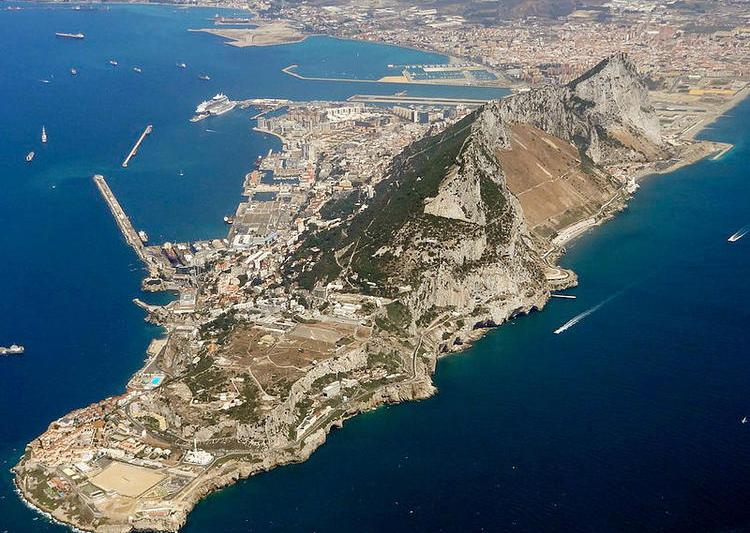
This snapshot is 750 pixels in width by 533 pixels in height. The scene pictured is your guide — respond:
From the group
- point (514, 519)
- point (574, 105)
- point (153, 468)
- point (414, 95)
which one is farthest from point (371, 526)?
point (414, 95)

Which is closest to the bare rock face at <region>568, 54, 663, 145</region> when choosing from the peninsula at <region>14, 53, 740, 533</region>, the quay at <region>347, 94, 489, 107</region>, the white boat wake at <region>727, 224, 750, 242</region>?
the peninsula at <region>14, 53, 740, 533</region>

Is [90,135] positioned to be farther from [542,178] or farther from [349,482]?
[349,482]

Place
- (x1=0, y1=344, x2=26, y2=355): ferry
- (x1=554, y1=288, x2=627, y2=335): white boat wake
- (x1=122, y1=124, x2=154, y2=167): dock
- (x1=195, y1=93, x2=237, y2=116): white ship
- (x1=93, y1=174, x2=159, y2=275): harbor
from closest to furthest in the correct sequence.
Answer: (x1=0, y1=344, x2=26, y2=355): ferry < (x1=554, y1=288, x2=627, y2=335): white boat wake < (x1=93, y1=174, x2=159, y2=275): harbor < (x1=122, y1=124, x2=154, y2=167): dock < (x1=195, y1=93, x2=237, y2=116): white ship

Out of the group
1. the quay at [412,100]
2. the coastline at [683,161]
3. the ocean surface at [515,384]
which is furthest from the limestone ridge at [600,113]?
the quay at [412,100]

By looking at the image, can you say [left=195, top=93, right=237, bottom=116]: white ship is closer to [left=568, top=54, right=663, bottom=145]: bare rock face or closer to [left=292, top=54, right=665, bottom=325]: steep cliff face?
[left=292, top=54, right=665, bottom=325]: steep cliff face

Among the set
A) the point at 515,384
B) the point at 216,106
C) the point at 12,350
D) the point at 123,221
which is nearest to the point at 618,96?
the point at 123,221

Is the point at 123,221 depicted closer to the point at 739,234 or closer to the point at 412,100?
the point at 739,234
